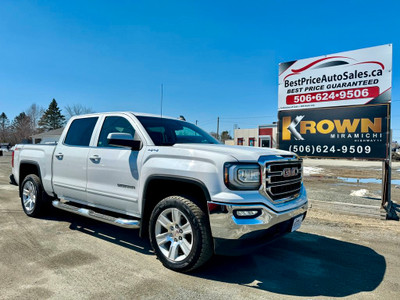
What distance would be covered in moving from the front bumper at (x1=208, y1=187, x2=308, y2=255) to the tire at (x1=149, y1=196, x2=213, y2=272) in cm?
14

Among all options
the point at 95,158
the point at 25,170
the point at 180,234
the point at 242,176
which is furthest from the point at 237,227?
the point at 25,170

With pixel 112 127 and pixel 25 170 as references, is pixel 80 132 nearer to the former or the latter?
pixel 112 127

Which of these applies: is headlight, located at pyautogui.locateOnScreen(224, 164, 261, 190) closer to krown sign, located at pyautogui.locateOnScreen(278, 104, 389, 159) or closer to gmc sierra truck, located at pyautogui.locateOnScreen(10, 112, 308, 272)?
gmc sierra truck, located at pyautogui.locateOnScreen(10, 112, 308, 272)

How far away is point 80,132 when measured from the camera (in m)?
4.84

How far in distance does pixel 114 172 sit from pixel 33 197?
269cm

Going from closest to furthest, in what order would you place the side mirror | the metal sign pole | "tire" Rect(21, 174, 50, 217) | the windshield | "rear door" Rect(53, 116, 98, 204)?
the side mirror → the windshield → "rear door" Rect(53, 116, 98, 204) → "tire" Rect(21, 174, 50, 217) → the metal sign pole

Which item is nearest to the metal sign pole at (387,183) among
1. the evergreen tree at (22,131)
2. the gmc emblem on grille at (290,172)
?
the gmc emblem on grille at (290,172)

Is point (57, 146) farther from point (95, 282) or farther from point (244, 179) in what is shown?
point (244, 179)

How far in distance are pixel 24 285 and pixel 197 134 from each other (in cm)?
302

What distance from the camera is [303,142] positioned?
7934 millimetres

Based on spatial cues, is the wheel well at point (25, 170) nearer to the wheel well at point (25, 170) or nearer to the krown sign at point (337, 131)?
the wheel well at point (25, 170)

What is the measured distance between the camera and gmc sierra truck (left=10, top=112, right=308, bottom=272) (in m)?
2.94

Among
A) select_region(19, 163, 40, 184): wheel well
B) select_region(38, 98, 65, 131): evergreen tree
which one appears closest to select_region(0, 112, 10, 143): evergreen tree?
select_region(38, 98, 65, 131): evergreen tree

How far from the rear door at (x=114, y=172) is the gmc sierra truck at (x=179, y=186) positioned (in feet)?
0.05
